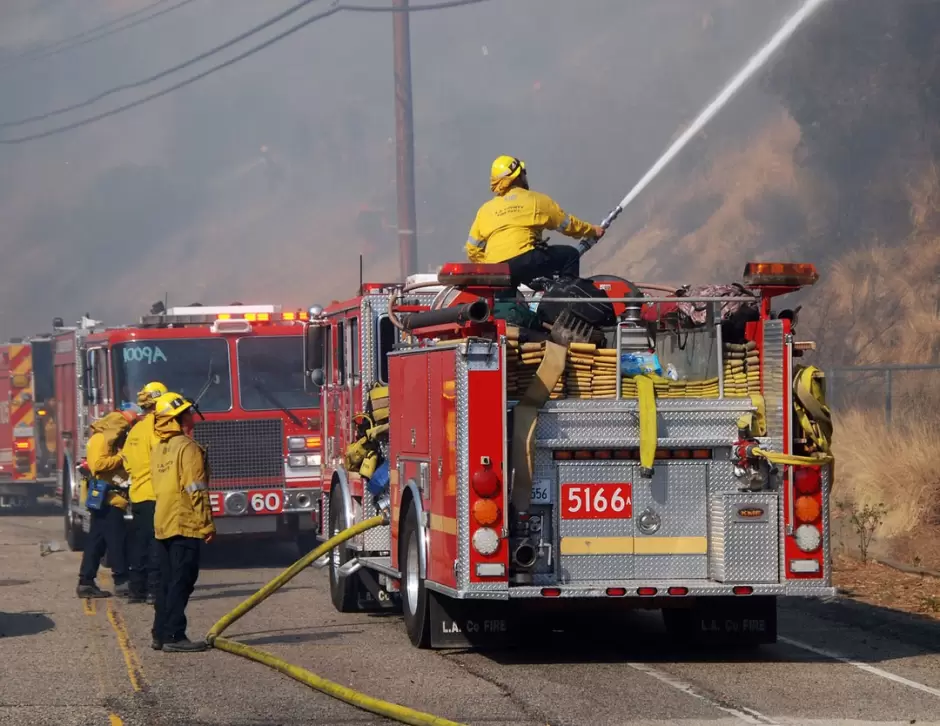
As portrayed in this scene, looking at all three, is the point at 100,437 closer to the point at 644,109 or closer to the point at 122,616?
the point at 122,616

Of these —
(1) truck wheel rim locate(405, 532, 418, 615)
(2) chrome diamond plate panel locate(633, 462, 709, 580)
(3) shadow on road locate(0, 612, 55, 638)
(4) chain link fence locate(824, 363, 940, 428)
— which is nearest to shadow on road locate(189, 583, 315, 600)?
(3) shadow on road locate(0, 612, 55, 638)

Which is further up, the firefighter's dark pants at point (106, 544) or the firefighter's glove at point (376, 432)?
the firefighter's glove at point (376, 432)

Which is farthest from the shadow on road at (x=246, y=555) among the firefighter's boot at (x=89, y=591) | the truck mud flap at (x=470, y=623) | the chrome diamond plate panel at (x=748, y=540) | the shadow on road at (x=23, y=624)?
the chrome diamond plate panel at (x=748, y=540)

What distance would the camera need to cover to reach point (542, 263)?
33.0 feet

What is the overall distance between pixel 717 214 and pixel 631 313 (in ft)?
100

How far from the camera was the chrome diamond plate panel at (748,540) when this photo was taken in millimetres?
8648

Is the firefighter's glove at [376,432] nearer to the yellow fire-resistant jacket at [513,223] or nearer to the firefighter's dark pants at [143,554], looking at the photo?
the yellow fire-resistant jacket at [513,223]

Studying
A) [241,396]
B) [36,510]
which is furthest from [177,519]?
[36,510]

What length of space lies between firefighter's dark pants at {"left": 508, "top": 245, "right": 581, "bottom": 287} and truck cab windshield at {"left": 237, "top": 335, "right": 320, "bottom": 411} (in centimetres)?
592

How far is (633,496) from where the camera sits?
871 cm

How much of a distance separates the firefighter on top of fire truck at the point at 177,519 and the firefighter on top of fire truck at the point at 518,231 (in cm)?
229

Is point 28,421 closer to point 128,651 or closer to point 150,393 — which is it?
point 150,393

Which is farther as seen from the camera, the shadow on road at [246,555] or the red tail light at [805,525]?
the shadow on road at [246,555]

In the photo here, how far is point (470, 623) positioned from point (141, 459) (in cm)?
414
